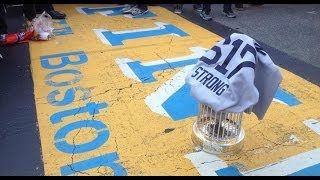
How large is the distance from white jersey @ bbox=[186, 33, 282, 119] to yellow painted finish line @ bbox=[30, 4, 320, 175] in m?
0.37

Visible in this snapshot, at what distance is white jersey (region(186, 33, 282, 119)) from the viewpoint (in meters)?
1.58

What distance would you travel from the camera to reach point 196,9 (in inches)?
201

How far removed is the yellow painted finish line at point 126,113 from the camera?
179cm

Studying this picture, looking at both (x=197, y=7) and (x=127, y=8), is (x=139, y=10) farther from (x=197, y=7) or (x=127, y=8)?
(x=197, y=7)

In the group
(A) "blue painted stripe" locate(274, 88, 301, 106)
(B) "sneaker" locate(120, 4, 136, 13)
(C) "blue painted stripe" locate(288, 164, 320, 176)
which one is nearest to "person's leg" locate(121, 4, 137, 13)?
(B) "sneaker" locate(120, 4, 136, 13)

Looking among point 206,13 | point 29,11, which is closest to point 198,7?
point 206,13

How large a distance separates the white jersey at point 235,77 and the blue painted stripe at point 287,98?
0.73m

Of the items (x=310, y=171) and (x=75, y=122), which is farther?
(x=75, y=122)

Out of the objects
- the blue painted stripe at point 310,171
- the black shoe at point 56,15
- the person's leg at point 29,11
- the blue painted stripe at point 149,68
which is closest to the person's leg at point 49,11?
the black shoe at point 56,15

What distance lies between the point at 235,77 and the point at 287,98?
3.59ft

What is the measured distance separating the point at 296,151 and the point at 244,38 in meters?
0.76

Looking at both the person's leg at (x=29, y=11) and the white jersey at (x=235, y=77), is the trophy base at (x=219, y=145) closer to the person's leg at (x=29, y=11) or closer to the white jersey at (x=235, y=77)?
the white jersey at (x=235, y=77)

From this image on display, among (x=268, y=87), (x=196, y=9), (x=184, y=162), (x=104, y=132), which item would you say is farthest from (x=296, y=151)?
(x=196, y=9)

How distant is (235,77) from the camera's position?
157cm
